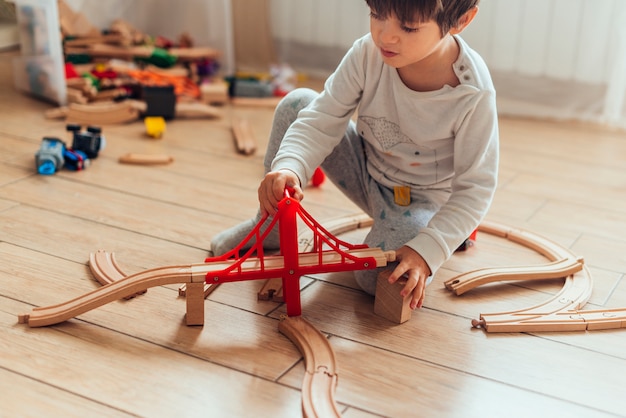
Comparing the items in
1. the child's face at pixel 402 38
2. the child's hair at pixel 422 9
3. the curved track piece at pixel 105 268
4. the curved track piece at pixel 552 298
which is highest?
the child's hair at pixel 422 9

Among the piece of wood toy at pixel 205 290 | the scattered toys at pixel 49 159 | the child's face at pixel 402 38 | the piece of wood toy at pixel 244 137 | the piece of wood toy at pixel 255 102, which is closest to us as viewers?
the child's face at pixel 402 38

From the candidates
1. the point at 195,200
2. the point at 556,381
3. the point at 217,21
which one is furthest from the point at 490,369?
the point at 217,21

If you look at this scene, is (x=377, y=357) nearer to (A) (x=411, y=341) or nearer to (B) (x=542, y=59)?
(A) (x=411, y=341)

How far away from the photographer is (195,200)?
142cm

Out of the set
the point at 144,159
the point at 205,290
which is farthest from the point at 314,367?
the point at 144,159

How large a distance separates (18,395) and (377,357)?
425 millimetres

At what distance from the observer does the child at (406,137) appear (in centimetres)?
96


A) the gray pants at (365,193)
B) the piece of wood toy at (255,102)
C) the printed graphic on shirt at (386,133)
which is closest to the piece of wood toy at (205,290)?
the gray pants at (365,193)

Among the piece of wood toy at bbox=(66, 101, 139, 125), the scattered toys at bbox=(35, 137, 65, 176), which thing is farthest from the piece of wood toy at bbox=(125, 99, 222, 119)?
the scattered toys at bbox=(35, 137, 65, 176)

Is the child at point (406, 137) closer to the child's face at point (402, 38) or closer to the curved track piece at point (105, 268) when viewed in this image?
the child's face at point (402, 38)

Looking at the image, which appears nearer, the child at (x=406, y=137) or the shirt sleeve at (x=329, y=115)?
the child at (x=406, y=137)

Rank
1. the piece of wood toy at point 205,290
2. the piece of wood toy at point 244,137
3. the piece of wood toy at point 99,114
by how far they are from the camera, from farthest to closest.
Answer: the piece of wood toy at point 99,114
the piece of wood toy at point 244,137
the piece of wood toy at point 205,290

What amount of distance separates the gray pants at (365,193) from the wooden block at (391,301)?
5 centimetres

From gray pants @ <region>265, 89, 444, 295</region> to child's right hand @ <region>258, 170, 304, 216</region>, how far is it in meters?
0.18
